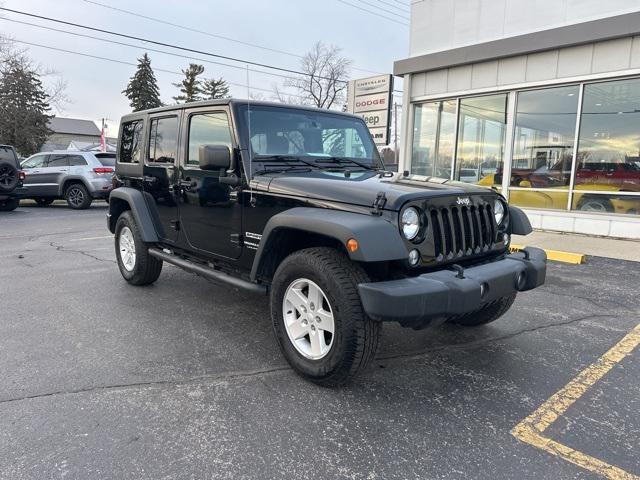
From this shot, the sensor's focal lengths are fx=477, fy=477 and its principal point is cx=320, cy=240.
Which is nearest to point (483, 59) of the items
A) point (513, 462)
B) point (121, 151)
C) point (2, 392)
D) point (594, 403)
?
point (121, 151)

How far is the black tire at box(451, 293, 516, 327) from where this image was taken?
3979 mm

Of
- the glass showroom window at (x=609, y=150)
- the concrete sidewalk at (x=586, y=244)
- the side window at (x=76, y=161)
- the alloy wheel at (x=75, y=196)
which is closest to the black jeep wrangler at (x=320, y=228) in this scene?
the concrete sidewalk at (x=586, y=244)

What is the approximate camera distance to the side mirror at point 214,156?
3584mm

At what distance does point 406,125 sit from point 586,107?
4.24 meters

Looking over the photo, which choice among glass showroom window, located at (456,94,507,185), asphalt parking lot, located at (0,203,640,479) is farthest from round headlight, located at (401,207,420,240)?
glass showroom window, located at (456,94,507,185)

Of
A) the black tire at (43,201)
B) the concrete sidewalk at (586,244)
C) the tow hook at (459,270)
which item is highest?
the tow hook at (459,270)

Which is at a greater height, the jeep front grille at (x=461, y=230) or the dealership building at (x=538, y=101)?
the dealership building at (x=538, y=101)

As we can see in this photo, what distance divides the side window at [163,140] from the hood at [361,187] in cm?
153

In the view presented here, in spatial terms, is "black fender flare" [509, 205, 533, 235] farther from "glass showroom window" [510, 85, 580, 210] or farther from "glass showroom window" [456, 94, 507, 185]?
"glass showroom window" [456, 94, 507, 185]

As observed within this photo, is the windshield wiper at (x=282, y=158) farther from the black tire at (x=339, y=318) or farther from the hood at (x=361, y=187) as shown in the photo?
the black tire at (x=339, y=318)

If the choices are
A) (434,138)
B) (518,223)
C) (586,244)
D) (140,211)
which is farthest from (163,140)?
(434,138)

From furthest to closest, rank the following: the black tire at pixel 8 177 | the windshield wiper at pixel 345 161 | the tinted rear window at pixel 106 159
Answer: the tinted rear window at pixel 106 159, the black tire at pixel 8 177, the windshield wiper at pixel 345 161

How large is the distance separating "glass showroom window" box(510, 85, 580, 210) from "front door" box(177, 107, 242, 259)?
27.1 feet

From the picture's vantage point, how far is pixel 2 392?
3.00 meters
